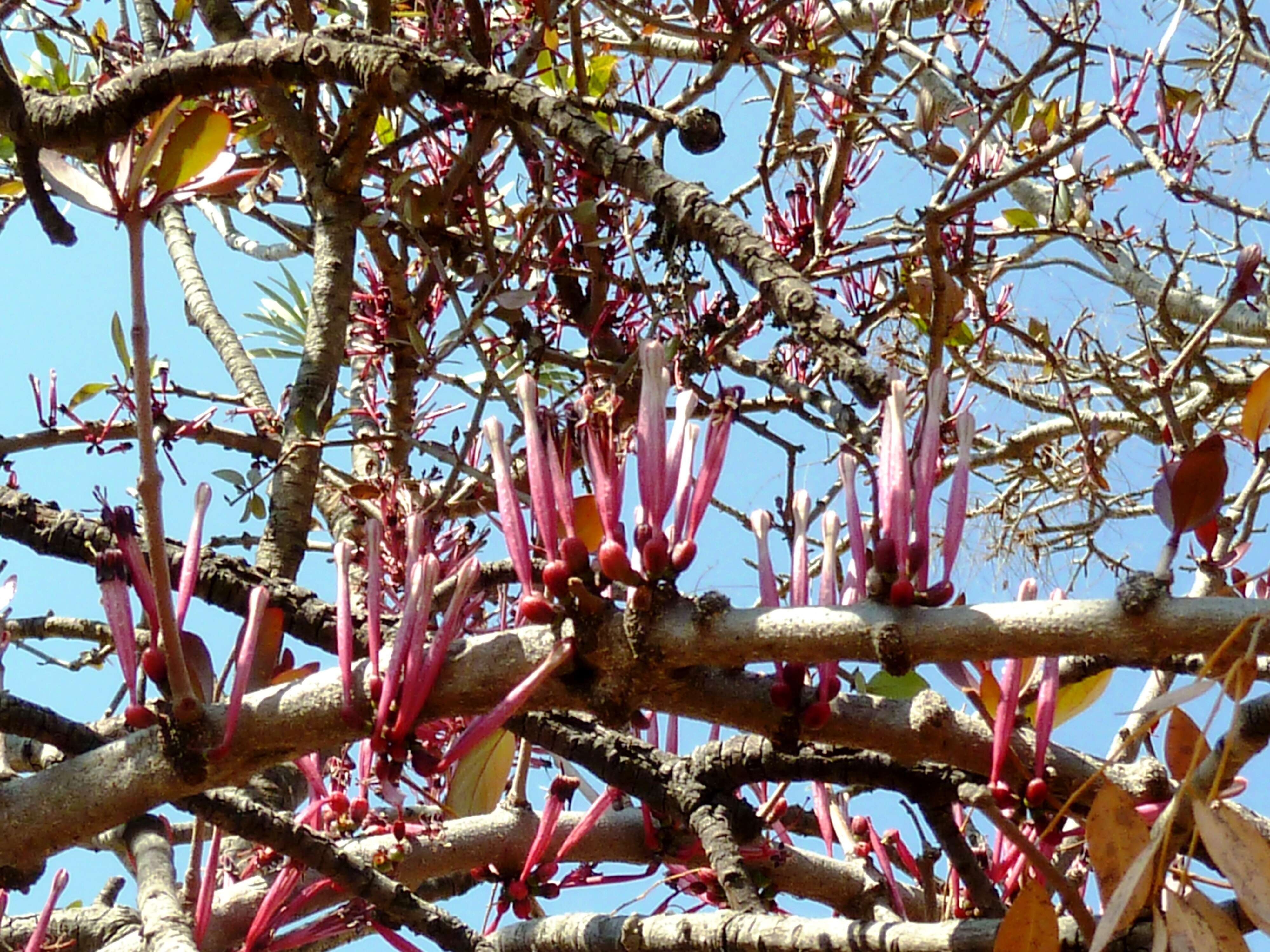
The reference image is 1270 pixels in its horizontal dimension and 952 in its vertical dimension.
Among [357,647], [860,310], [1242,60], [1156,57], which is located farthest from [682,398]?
[1242,60]

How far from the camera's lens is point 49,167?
3.01ft

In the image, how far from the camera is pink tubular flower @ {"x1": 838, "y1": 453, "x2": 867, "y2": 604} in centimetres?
86

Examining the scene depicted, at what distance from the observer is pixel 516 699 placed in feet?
2.77

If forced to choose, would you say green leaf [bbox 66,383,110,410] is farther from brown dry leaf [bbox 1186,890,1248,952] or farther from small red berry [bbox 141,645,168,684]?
brown dry leaf [bbox 1186,890,1248,952]

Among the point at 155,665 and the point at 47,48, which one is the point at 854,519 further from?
the point at 47,48

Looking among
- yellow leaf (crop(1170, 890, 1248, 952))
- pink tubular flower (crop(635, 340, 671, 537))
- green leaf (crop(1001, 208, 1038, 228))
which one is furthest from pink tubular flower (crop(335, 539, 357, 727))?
green leaf (crop(1001, 208, 1038, 228))

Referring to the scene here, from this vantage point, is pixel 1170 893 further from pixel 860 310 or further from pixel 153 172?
pixel 860 310

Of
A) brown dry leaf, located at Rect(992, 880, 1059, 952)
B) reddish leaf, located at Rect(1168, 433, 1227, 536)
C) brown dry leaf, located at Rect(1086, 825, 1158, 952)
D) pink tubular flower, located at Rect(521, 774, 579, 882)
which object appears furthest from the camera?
pink tubular flower, located at Rect(521, 774, 579, 882)

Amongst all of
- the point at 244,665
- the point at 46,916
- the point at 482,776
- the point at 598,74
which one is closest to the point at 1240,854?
the point at 244,665

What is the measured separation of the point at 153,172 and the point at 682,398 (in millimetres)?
479

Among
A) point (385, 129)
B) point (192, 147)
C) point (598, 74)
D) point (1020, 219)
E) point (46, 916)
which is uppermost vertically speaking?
point (598, 74)

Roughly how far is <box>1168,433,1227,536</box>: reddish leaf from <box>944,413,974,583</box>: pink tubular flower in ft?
0.47

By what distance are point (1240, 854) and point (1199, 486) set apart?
28 cm

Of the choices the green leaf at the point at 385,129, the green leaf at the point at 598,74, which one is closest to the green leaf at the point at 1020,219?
the green leaf at the point at 598,74
